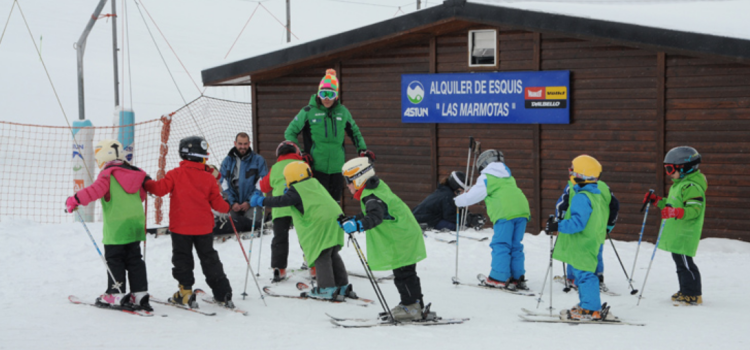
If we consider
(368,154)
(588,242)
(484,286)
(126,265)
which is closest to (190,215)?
(126,265)

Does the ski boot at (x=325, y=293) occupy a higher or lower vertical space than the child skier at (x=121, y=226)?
lower

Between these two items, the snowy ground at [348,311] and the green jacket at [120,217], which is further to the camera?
the green jacket at [120,217]

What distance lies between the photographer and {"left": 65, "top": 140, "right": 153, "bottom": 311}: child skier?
593 centimetres

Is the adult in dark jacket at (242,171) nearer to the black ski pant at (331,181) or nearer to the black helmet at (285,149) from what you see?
the black ski pant at (331,181)

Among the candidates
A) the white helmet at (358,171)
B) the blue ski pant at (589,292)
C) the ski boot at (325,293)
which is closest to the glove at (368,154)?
the ski boot at (325,293)

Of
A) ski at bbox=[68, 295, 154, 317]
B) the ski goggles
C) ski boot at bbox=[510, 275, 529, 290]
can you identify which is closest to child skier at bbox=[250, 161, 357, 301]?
ski at bbox=[68, 295, 154, 317]

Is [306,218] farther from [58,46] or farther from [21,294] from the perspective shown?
[58,46]

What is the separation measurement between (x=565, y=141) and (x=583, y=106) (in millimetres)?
534

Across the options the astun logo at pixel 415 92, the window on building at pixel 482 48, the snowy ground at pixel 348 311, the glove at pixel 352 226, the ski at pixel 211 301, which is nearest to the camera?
the snowy ground at pixel 348 311

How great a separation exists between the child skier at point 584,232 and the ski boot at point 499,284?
116 centimetres

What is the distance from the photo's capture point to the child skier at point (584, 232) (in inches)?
223

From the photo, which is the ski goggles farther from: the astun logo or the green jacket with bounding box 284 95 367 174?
the astun logo

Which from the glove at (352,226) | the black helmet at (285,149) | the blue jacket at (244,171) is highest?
the black helmet at (285,149)

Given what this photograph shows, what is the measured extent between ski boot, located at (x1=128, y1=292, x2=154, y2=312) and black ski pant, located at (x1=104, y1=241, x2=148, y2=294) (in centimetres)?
5
